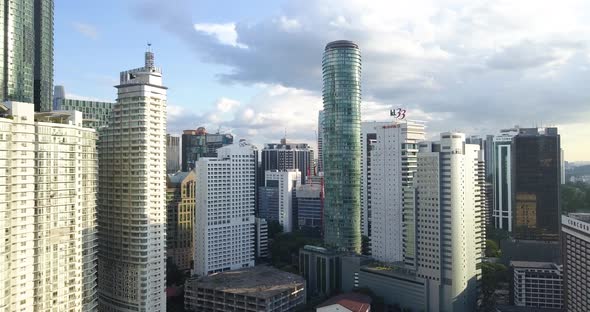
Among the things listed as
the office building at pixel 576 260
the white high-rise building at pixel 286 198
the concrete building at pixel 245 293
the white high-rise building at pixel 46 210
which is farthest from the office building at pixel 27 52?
the office building at pixel 576 260

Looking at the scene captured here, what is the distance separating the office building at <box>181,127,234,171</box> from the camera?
495ft

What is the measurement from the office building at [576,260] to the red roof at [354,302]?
75.2ft

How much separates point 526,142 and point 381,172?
31.6 meters

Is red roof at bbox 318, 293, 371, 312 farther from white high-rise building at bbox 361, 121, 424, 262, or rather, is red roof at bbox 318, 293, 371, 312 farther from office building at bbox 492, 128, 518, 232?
office building at bbox 492, 128, 518, 232

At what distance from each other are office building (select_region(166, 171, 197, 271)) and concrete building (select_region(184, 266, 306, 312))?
17.2 m

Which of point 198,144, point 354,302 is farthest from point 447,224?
point 198,144

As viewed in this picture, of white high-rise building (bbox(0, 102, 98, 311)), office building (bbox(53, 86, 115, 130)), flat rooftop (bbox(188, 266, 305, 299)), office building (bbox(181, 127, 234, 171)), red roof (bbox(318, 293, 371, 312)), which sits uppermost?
office building (bbox(53, 86, 115, 130))

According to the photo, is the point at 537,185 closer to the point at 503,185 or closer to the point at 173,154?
the point at 503,185

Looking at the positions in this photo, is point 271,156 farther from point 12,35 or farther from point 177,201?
point 12,35

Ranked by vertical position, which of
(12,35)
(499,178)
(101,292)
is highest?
(12,35)

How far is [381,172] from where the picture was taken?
81.9 metres

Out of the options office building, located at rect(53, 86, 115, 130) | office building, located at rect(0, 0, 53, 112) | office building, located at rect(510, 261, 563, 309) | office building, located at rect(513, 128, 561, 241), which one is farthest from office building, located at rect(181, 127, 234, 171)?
office building, located at rect(510, 261, 563, 309)

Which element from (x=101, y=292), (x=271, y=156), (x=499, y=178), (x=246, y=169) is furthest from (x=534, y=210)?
(x=271, y=156)

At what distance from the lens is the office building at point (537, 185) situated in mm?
89500
